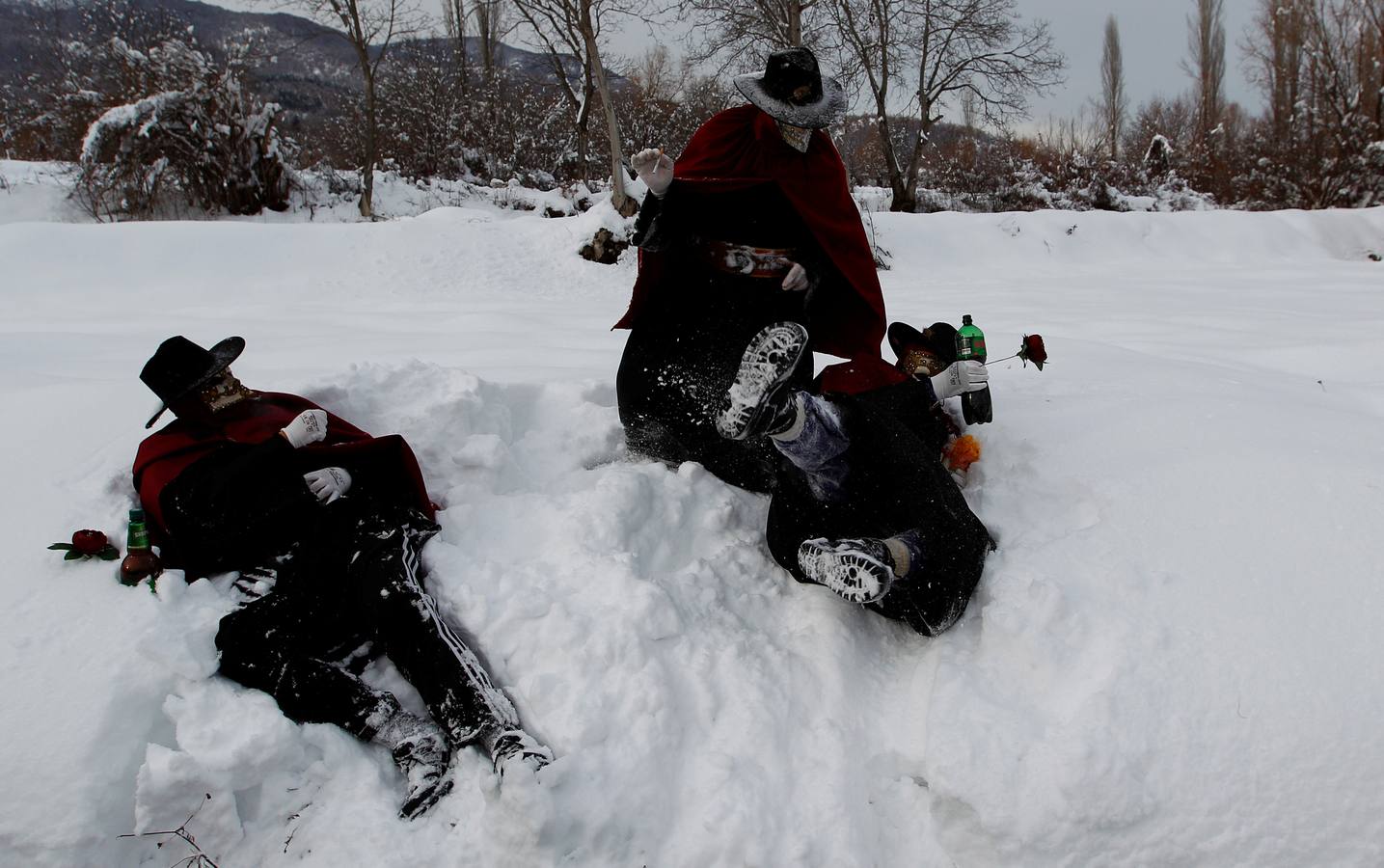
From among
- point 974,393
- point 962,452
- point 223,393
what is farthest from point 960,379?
point 223,393

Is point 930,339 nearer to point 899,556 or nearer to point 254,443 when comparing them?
point 899,556

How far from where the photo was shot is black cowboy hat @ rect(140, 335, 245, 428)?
216 centimetres

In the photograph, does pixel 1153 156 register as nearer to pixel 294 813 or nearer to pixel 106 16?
pixel 294 813

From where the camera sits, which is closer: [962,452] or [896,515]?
[896,515]

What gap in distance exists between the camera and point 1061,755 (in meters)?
1.63

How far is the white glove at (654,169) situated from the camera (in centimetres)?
244

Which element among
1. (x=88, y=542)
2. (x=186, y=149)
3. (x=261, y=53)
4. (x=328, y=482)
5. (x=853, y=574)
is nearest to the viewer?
(x=853, y=574)

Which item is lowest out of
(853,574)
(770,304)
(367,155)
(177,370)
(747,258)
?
(853,574)

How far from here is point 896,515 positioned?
6.98 ft

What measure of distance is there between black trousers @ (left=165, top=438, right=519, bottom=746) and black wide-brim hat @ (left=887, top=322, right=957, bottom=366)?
1.72 m

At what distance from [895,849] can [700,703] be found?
510 mm

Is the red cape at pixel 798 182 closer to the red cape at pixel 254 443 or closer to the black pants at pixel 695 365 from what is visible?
the black pants at pixel 695 365

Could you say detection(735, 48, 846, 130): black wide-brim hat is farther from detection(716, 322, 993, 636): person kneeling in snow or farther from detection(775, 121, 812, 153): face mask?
detection(716, 322, 993, 636): person kneeling in snow

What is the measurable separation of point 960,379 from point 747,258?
811mm
